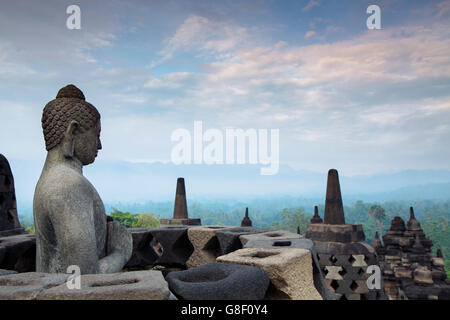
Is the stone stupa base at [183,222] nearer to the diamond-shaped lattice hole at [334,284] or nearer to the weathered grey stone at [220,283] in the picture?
the diamond-shaped lattice hole at [334,284]

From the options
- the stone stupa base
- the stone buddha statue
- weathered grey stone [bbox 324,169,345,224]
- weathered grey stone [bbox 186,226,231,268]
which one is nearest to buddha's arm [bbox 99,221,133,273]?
the stone buddha statue

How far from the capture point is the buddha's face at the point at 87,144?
10.6 feet

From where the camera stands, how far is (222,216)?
472ft

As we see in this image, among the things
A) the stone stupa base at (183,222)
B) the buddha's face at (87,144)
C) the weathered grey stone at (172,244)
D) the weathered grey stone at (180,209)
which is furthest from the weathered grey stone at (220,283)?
the weathered grey stone at (180,209)

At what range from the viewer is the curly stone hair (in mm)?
3160

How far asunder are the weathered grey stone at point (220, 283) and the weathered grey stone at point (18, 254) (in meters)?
2.66

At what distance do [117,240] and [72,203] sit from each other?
746mm

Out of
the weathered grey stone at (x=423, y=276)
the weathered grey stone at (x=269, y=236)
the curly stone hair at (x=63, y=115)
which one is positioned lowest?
the weathered grey stone at (x=423, y=276)

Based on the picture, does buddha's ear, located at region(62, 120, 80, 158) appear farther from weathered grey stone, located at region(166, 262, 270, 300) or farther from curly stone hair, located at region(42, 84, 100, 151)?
weathered grey stone, located at region(166, 262, 270, 300)

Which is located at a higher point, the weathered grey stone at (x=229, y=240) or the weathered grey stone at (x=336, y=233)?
the weathered grey stone at (x=229, y=240)

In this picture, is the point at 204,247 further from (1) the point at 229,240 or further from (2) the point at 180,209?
(2) the point at 180,209

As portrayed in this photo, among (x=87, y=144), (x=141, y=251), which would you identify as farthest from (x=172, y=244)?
(x=87, y=144)
